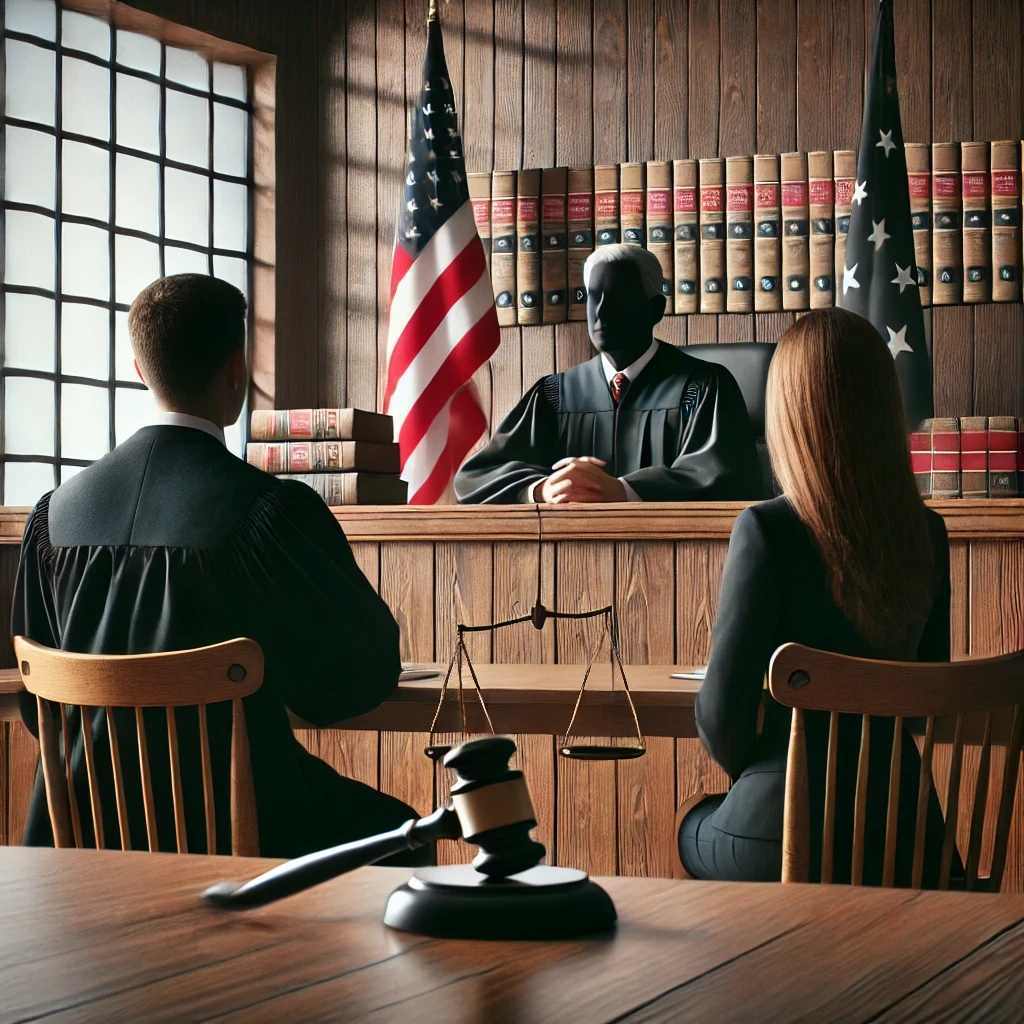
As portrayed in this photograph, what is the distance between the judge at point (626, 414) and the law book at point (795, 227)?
1.03m

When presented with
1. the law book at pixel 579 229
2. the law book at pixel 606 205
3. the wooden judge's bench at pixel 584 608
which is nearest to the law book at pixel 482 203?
the law book at pixel 579 229

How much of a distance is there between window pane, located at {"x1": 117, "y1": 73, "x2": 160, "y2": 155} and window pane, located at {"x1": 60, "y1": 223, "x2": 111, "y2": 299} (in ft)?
1.27

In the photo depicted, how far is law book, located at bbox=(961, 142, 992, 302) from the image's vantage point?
5.03m

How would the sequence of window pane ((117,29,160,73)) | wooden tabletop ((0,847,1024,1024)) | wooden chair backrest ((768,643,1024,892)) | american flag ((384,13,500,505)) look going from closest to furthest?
wooden tabletop ((0,847,1024,1024))
wooden chair backrest ((768,643,1024,892))
american flag ((384,13,500,505))
window pane ((117,29,160,73))

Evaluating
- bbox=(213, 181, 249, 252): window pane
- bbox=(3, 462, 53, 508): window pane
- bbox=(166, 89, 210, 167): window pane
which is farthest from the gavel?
bbox=(213, 181, 249, 252): window pane

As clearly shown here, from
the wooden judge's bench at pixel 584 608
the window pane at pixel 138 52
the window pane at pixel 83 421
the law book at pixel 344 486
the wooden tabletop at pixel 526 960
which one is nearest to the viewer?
the wooden tabletop at pixel 526 960

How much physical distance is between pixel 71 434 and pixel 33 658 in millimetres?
3328

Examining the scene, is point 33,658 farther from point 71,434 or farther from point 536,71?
point 536,71

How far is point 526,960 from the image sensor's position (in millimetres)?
589

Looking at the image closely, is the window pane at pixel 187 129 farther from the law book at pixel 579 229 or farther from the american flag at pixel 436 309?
the law book at pixel 579 229

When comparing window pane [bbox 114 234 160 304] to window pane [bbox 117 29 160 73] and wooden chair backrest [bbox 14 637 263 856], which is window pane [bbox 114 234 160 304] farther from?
wooden chair backrest [bbox 14 637 263 856]

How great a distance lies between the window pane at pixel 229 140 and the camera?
5402 mm

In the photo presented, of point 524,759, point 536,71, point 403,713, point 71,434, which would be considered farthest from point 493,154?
point 403,713

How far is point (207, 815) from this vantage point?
5.24ft
